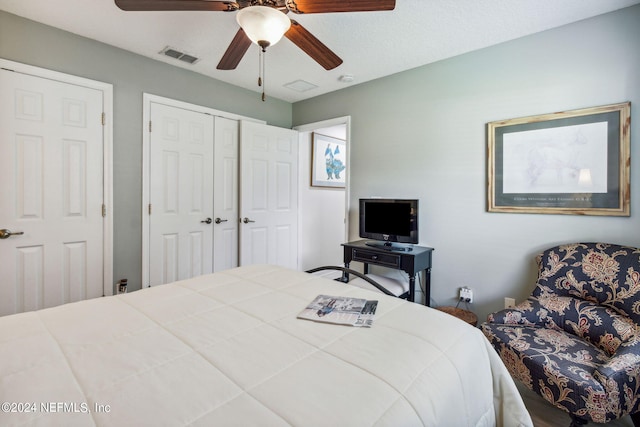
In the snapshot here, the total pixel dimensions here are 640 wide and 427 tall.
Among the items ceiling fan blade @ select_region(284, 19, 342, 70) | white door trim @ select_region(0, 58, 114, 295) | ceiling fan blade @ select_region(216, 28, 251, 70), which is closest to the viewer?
ceiling fan blade @ select_region(284, 19, 342, 70)

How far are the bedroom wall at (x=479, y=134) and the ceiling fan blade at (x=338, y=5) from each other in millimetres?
1622

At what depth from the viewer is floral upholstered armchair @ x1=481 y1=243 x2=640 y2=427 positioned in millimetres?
1395

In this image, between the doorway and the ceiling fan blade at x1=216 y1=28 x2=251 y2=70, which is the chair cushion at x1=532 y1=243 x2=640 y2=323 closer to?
the doorway

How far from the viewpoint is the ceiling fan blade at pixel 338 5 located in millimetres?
1493

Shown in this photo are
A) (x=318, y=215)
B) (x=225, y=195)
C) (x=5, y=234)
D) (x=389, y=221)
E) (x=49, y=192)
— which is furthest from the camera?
(x=318, y=215)

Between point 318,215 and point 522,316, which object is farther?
point 318,215

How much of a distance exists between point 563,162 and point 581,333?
1.23m

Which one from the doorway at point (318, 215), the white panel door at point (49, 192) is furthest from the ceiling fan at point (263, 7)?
the doorway at point (318, 215)

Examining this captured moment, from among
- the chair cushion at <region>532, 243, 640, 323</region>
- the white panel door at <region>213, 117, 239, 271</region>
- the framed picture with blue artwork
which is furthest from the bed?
the framed picture with blue artwork

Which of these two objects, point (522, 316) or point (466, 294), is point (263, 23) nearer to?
point (522, 316)

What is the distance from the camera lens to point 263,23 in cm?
156

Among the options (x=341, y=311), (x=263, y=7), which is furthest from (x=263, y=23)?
(x=341, y=311)

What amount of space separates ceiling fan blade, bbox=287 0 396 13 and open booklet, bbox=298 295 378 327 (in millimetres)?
1458

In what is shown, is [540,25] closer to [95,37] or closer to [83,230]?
[95,37]
